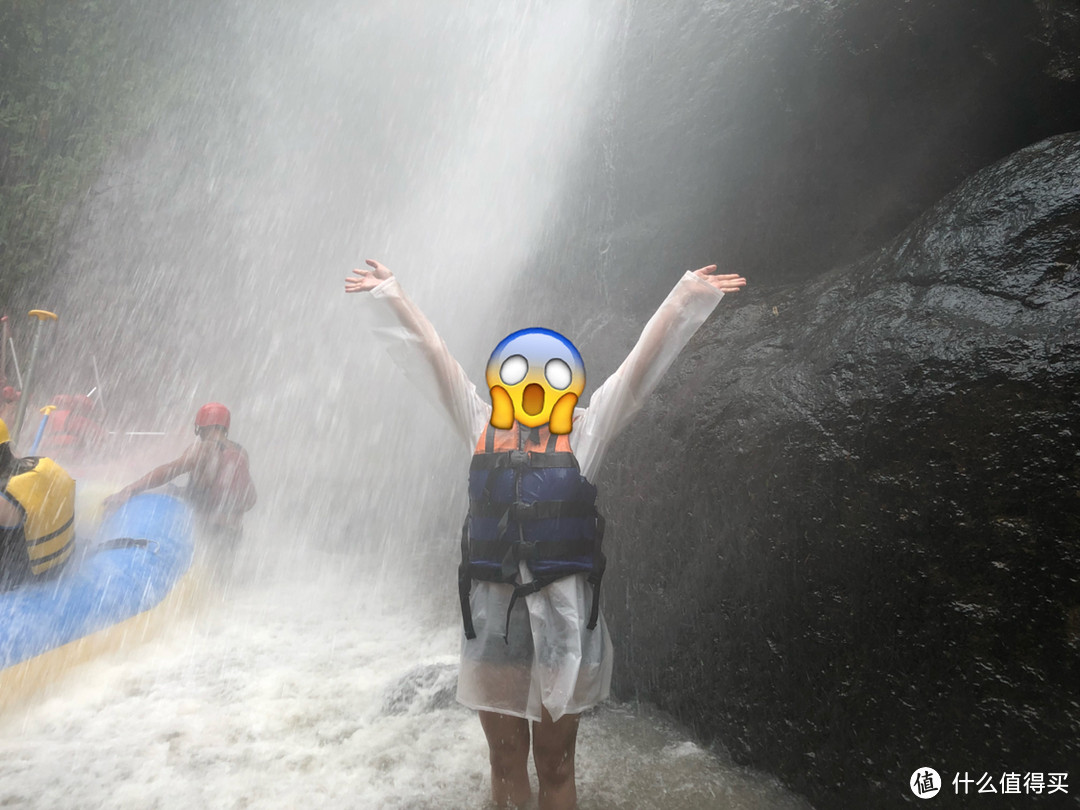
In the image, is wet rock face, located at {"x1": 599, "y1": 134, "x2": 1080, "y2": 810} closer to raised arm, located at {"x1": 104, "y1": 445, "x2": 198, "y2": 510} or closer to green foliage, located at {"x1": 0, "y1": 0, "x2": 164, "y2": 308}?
raised arm, located at {"x1": 104, "y1": 445, "x2": 198, "y2": 510}

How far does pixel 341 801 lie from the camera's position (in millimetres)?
3049

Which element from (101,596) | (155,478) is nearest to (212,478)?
(155,478)

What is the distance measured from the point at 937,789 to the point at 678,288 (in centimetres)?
225

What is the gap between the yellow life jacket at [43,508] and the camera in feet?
12.3

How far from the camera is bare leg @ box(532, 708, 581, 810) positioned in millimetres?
2293

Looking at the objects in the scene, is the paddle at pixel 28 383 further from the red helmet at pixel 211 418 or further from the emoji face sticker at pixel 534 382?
the emoji face sticker at pixel 534 382

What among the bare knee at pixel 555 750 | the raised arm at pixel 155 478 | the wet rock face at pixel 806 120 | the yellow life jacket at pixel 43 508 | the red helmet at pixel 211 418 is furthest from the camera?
the red helmet at pixel 211 418

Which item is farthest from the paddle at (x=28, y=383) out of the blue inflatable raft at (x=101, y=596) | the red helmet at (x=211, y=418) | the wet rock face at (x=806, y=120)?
the wet rock face at (x=806, y=120)

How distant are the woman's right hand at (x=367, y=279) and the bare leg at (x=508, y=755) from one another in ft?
5.45

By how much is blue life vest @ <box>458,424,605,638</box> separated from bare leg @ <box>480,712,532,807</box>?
0.41 metres

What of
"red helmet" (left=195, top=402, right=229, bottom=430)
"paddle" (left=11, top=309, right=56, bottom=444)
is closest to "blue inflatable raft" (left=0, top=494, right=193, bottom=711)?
"red helmet" (left=195, top=402, right=229, bottom=430)

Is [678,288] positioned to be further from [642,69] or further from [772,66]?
[642,69]

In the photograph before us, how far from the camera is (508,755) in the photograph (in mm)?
2426

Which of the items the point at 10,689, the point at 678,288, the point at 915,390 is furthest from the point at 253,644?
the point at 915,390
